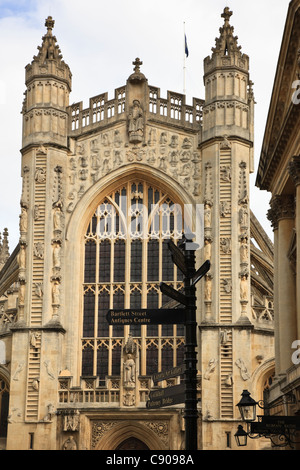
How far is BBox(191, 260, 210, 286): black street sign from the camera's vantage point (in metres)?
13.2

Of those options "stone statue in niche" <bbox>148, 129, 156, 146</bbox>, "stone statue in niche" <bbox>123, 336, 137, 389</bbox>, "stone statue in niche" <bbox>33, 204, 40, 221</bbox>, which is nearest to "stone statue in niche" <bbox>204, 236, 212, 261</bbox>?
"stone statue in niche" <bbox>123, 336, 137, 389</bbox>

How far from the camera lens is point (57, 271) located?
3519cm

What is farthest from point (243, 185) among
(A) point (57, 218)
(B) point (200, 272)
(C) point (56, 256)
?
(B) point (200, 272)

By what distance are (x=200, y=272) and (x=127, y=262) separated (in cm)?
2266

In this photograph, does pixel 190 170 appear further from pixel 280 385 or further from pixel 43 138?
pixel 280 385

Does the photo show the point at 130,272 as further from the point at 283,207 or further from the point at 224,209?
the point at 283,207

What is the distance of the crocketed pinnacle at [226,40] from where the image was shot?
119 ft

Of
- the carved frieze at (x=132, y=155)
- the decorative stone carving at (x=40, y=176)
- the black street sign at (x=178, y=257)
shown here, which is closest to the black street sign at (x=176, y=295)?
the black street sign at (x=178, y=257)

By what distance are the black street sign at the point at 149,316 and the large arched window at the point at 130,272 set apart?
71.3 feet

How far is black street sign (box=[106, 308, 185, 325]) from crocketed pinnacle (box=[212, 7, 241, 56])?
24.6 m

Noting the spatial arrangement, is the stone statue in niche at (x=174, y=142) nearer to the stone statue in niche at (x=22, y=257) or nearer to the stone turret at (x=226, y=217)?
the stone turret at (x=226, y=217)

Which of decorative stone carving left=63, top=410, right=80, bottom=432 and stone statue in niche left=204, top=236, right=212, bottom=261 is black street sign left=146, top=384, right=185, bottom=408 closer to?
decorative stone carving left=63, top=410, right=80, bottom=432

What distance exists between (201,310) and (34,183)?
8.19 metres

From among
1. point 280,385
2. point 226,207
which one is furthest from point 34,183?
A: point 280,385
